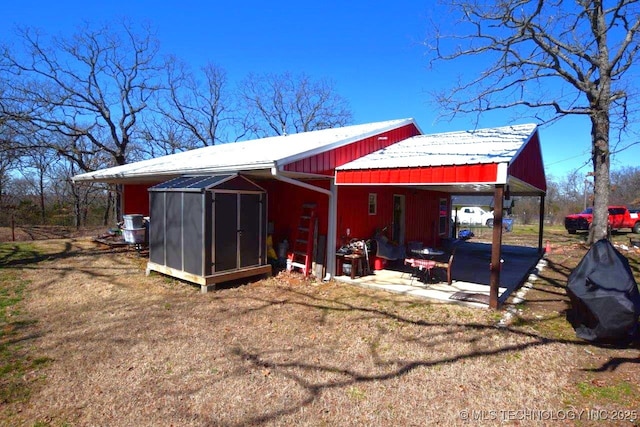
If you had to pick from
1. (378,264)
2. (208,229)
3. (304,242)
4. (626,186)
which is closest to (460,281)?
(378,264)

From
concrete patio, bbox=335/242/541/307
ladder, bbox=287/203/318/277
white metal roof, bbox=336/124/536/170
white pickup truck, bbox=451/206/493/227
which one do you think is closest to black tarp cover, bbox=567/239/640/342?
concrete patio, bbox=335/242/541/307

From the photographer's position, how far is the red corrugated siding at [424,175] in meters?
5.57

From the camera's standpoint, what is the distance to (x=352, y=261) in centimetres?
763

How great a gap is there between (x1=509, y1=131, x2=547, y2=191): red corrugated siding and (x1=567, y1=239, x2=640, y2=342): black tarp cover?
206 cm

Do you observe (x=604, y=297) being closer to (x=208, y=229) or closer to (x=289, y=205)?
(x=208, y=229)

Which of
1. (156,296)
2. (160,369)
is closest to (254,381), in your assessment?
(160,369)

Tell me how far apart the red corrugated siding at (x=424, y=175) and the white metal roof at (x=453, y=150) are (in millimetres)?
84

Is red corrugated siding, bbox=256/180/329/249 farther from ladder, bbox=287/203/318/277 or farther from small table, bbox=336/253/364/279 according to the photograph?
small table, bbox=336/253/364/279

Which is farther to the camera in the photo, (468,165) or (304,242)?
(304,242)

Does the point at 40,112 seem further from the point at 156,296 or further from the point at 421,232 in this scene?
the point at 421,232

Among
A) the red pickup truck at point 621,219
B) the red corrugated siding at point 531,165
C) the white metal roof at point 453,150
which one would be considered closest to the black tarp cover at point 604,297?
the white metal roof at point 453,150

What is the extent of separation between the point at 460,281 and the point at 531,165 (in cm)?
360

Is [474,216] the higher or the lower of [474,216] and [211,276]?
the higher

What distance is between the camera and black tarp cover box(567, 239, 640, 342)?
430 cm
